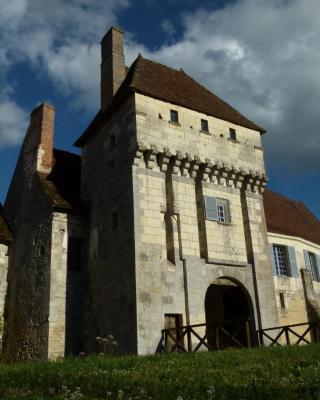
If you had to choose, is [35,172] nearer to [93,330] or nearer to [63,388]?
[93,330]

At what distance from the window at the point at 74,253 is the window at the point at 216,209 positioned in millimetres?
4889

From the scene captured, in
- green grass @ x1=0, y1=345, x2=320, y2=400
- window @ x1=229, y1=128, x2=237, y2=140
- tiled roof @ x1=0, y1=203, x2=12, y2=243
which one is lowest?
green grass @ x1=0, y1=345, x2=320, y2=400

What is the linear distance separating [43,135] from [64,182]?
2246mm

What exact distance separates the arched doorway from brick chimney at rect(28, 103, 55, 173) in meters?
8.42

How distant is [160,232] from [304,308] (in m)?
8.07

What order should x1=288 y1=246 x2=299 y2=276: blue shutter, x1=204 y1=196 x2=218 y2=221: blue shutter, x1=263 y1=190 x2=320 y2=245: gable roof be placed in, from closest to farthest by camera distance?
x1=204 y1=196 x2=218 y2=221: blue shutter < x1=288 y1=246 x2=299 y2=276: blue shutter < x1=263 y1=190 x2=320 y2=245: gable roof

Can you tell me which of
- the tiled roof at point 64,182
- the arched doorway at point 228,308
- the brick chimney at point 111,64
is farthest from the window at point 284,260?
the brick chimney at point 111,64

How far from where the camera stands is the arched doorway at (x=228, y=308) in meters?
16.0

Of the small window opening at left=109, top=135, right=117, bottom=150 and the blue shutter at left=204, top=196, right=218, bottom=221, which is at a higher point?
the small window opening at left=109, top=135, right=117, bottom=150

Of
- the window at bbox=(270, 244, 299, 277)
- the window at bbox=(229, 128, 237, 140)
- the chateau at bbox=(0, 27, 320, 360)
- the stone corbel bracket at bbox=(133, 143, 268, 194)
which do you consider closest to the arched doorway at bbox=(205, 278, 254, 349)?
the chateau at bbox=(0, 27, 320, 360)

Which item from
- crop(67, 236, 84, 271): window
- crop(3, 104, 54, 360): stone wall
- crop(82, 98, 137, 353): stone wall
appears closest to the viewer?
crop(82, 98, 137, 353): stone wall

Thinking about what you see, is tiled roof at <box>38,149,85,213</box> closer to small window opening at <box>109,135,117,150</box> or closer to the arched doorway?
small window opening at <box>109,135,117,150</box>

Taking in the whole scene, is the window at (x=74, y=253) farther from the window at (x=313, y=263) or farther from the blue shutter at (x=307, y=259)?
the window at (x=313, y=263)

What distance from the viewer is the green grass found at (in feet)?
21.0
